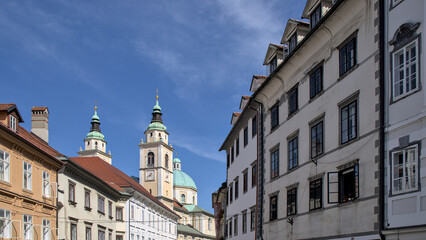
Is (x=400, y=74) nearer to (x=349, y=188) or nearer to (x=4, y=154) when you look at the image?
(x=349, y=188)

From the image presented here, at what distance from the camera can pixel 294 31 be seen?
26.5 meters

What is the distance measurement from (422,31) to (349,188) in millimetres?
6521

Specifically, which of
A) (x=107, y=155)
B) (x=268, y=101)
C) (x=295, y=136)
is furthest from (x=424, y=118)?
(x=107, y=155)

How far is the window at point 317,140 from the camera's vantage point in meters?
22.4

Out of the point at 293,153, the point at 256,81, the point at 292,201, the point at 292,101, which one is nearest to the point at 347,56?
the point at 292,101

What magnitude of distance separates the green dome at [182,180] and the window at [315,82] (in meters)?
133

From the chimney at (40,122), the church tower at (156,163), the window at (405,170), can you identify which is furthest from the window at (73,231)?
the church tower at (156,163)

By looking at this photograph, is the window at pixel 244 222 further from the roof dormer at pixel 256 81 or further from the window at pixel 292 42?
the window at pixel 292 42

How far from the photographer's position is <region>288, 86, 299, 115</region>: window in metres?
26.0

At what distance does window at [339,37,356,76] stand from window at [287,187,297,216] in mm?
6676

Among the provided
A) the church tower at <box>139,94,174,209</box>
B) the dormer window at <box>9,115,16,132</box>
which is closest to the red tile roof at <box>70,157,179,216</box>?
the dormer window at <box>9,115,16,132</box>

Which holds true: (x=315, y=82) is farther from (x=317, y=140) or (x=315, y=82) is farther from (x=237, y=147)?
(x=237, y=147)

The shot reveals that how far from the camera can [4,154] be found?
2731 centimetres

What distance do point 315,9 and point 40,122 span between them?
22825 mm
